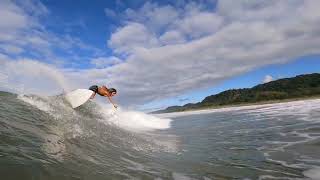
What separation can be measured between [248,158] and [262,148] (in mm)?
1930

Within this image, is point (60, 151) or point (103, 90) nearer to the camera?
point (60, 151)

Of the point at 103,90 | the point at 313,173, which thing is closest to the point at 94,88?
the point at 103,90

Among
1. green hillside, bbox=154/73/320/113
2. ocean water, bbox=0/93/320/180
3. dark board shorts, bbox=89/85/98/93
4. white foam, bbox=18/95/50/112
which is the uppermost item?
green hillside, bbox=154/73/320/113

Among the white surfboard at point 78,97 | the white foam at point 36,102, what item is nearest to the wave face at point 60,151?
the white foam at point 36,102

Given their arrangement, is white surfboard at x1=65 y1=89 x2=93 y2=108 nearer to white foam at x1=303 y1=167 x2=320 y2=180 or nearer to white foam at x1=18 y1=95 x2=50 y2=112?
white foam at x1=18 y1=95 x2=50 y2=112

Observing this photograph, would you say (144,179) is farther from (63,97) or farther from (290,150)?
(63,97)

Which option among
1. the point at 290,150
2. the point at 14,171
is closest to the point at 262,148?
the point at 290,150

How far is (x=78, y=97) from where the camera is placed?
714 inches

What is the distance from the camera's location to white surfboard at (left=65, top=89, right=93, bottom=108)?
58.6 ft

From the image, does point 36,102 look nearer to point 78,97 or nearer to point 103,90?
point 78,97

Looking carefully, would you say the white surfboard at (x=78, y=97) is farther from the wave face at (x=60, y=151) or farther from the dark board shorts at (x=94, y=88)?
the wave face at (x=60, y=151)

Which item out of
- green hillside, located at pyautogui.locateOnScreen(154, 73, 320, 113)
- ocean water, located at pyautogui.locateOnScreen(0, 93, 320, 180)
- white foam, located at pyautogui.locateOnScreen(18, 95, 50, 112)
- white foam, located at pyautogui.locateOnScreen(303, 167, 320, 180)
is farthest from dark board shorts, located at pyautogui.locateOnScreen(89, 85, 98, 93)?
green hillside, located at pyautogui.locateOnScreen(154, 73, 320, 113)

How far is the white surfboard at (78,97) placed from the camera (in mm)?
17869

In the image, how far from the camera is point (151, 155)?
1122 cm
